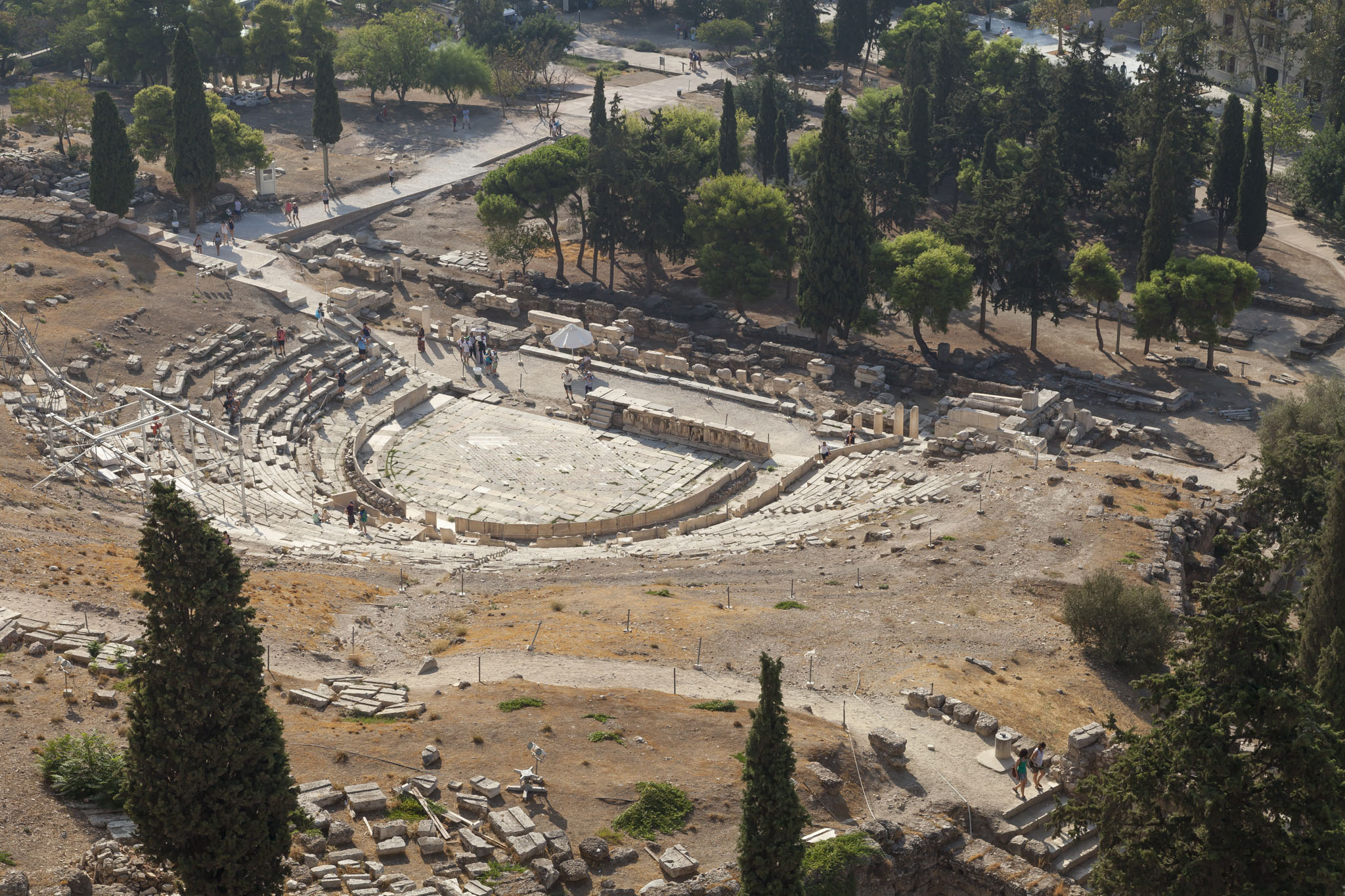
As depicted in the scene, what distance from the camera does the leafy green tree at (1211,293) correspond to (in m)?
69.5

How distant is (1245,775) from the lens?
88.7ft

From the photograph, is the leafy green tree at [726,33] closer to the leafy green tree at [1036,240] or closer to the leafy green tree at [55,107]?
the leafy green tree at [55,107]

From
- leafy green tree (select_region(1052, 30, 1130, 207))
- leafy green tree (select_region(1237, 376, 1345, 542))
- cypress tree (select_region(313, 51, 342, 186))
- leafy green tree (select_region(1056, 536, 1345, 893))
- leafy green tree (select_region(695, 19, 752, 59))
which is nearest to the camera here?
leafy green tree (select_region(1056, 536, 1345, 893))

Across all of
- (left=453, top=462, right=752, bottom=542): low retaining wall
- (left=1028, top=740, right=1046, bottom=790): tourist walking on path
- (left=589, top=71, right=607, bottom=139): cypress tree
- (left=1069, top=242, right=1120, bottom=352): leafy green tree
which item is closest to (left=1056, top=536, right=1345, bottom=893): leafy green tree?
(left=1028, top=740, right=1046, bottom=790): tourist walking on path

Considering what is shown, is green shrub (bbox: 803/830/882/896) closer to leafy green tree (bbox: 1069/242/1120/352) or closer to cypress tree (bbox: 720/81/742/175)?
leafy green tree (bbox: 1069/242/1120/352)

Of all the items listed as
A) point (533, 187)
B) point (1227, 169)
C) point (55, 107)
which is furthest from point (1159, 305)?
point (55, 107)

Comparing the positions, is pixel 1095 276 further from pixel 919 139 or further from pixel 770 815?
pixel 770 815

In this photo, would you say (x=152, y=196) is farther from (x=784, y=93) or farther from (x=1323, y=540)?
(x=1323, y=540)

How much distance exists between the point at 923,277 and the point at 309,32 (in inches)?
2141

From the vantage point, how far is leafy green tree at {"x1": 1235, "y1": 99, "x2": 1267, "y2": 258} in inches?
3142

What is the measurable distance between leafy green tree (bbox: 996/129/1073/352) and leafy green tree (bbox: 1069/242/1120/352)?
692mm

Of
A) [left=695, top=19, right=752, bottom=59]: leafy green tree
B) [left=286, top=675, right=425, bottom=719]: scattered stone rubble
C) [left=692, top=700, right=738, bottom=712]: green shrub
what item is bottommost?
[left=286, top=675, right=425, bottom=719]: scattered stone rubble

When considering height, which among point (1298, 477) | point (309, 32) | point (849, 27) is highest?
point (849, 27)

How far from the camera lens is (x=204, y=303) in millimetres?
68250
